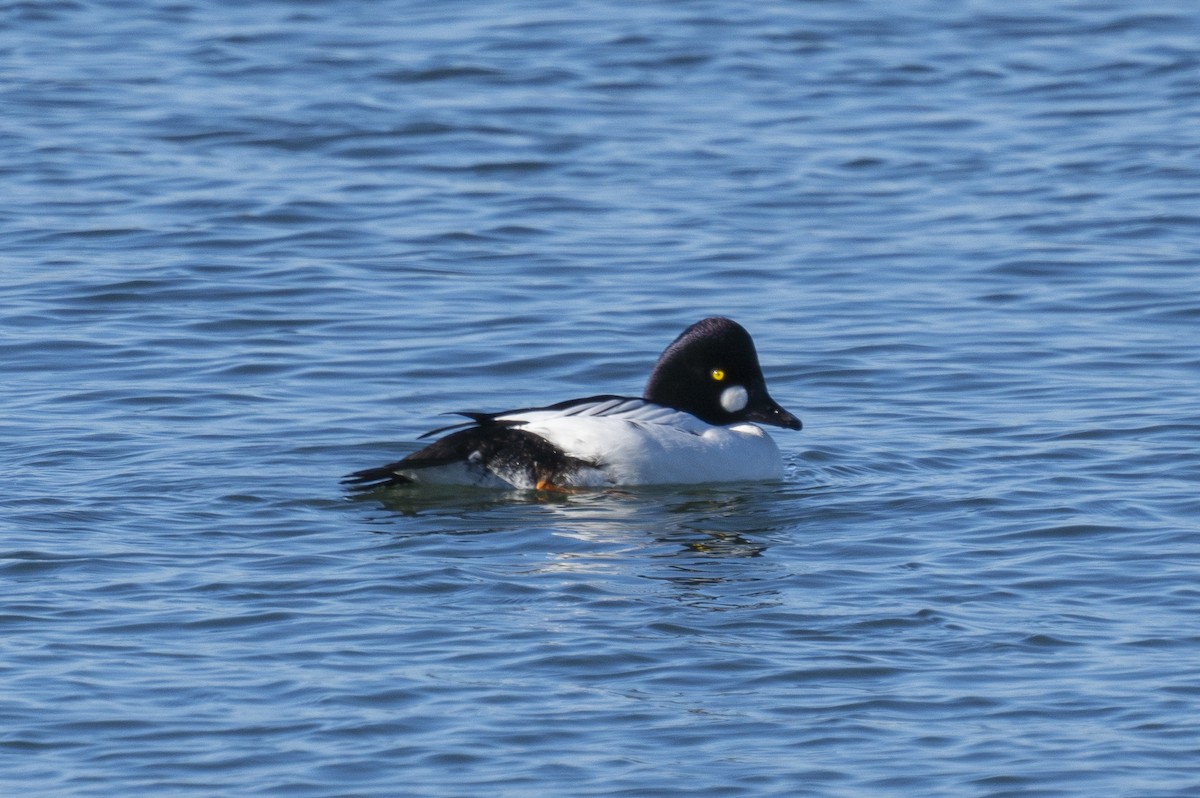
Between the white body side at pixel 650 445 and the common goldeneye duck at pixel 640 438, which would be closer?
the common goldeneye duck at pixel 640 438

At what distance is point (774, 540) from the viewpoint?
32.6 feet

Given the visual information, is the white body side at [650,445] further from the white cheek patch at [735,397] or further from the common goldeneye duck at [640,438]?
the white cheek patch at [735,397]

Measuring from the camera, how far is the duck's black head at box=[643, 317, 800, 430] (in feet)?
37.6

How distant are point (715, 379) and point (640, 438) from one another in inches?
36.5

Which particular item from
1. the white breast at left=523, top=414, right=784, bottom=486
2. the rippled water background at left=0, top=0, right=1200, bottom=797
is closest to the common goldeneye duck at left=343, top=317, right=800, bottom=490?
the white breast at left=523, top=414, right=784, bottom=486

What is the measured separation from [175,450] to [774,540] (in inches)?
125

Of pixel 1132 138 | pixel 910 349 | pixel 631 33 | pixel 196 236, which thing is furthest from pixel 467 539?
pixel 631 33

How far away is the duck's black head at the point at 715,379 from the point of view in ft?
37.6

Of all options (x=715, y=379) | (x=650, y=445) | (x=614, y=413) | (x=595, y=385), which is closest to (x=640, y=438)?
(x=650, y=445)

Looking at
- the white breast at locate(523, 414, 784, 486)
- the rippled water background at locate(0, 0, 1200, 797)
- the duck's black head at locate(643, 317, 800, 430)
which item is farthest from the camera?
the duck's black head at locate(643, 317, 800, 430)

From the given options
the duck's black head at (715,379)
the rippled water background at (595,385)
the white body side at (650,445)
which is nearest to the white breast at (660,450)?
the white body side at (650,445)

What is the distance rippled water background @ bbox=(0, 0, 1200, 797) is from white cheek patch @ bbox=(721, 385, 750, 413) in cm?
43

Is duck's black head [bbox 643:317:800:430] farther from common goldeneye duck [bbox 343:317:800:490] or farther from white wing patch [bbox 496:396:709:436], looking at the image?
white wing patch [bbox 496:396:709:436]

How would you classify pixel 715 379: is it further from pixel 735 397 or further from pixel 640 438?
pixel 640 438
